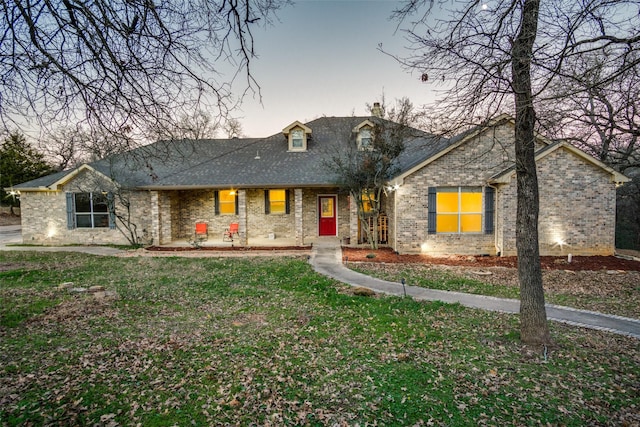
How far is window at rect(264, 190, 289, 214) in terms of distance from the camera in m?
16.0

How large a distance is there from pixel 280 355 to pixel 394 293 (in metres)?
3.74

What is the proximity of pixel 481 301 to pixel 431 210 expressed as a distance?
5860 mm

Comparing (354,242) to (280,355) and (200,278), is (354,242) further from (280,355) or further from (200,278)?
(280,355)

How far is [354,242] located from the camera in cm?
1431

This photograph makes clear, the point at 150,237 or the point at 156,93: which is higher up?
the point at 156,93

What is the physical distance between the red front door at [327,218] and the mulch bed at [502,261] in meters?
3.68

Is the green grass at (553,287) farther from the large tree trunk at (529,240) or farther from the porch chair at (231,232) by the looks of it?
the porch chair at (231,232)

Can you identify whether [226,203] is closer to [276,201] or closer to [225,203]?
[225,203]

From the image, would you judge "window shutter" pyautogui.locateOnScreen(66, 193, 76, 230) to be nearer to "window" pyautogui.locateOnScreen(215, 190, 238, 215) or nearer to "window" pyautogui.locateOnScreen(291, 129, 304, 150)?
"window" pyautogui.locateOnScreen(215, 190, 238, 215)

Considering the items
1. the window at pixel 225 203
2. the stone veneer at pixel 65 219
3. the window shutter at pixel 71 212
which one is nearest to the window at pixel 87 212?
the window shutter at pixel 71 212

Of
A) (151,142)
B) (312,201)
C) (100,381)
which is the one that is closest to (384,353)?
(100,381)

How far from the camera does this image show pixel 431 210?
12562mm

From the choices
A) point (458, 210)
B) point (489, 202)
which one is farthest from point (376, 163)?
point (489, 202)

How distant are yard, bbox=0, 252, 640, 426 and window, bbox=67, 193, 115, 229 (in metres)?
8.79
